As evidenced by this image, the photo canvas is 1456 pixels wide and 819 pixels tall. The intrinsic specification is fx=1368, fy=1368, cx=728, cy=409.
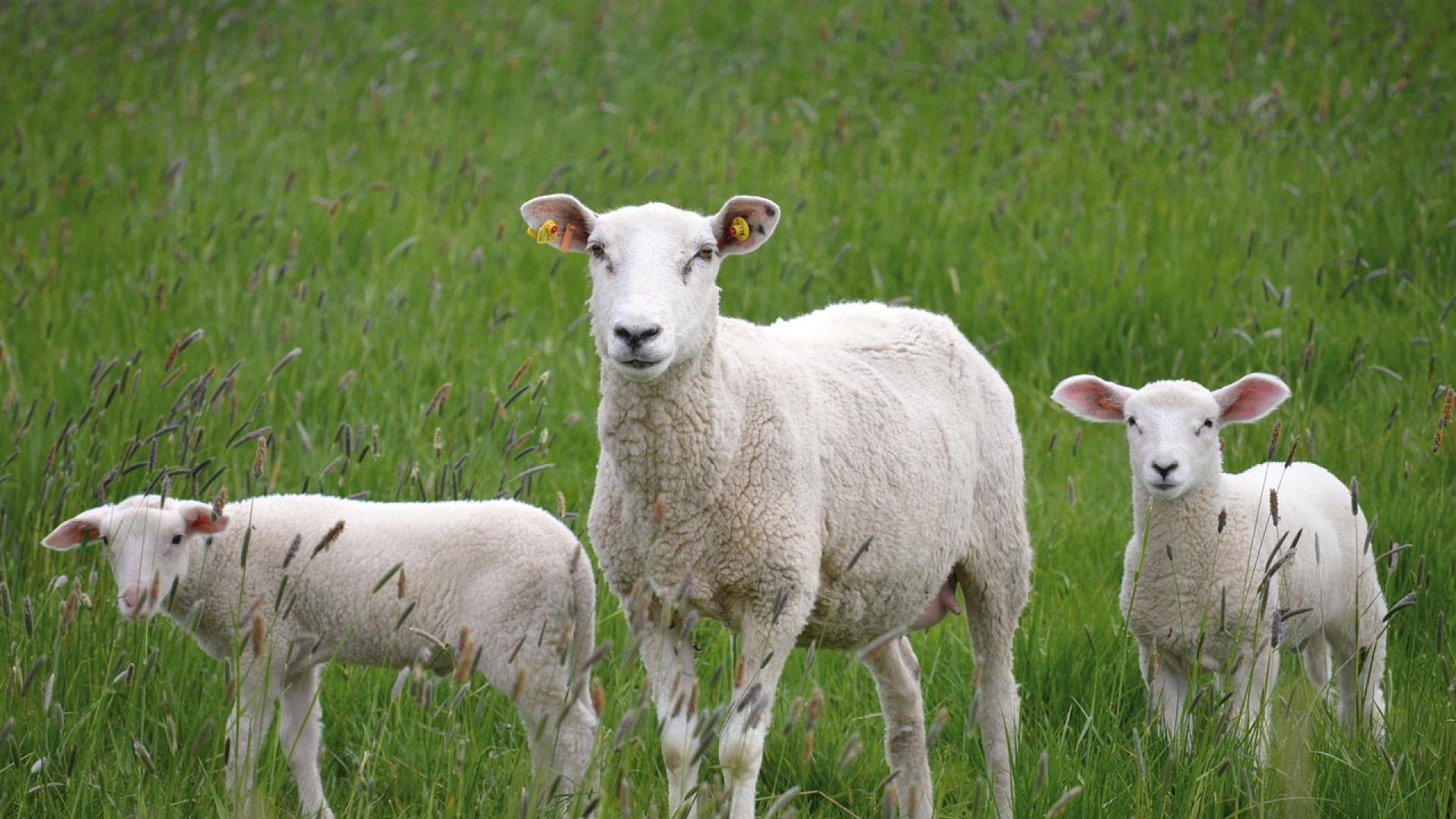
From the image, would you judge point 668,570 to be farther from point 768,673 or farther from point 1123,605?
point 1123,605

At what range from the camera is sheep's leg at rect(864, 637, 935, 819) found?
434cm

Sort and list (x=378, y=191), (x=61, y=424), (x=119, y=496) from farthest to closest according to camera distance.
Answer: (x=378, y=191) < (x=61, y=424) < (x=119, y=496)

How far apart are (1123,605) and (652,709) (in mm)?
1615

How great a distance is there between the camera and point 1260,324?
6824 millimetres

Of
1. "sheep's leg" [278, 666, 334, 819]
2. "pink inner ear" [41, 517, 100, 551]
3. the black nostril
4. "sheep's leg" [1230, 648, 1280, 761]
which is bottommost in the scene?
"sheep's leg" [278, 666, 334, 819]

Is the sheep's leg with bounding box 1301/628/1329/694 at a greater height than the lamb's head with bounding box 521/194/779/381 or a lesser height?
lesser

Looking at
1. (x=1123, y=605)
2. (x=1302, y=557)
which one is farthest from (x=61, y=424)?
(x=1302, y=557)

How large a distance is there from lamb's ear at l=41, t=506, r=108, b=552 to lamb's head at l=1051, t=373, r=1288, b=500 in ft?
10.1

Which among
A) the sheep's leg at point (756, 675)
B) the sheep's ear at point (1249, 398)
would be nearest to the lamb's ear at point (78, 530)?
the sheep's leg at point (756, 675)

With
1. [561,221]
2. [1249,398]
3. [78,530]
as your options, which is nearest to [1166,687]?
[1249,398]

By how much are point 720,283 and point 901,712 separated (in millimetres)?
3687

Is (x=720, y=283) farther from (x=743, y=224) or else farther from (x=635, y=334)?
(x=635, y=334)

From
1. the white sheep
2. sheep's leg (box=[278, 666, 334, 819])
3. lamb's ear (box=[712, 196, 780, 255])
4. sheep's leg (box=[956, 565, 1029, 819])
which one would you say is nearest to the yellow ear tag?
lamb's ear (box=[712, 196, 780, 255])

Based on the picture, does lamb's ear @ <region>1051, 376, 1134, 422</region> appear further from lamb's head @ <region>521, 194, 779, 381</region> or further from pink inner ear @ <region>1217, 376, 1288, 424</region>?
lamb's head @ <region>521, 194, 779, 381</region>
